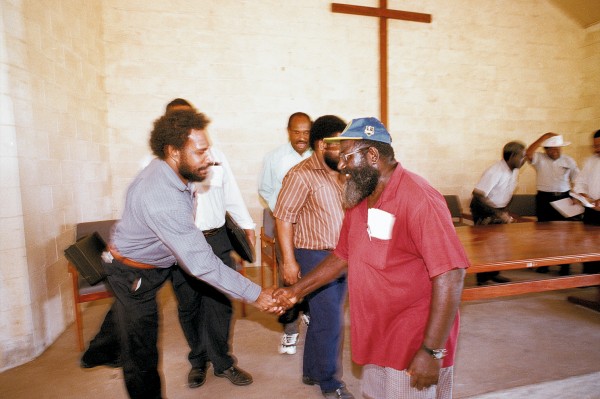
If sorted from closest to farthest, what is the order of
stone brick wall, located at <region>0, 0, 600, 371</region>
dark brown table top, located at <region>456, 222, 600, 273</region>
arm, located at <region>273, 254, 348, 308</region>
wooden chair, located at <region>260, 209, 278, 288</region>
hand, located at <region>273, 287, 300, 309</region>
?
arm, located at <region>273, 254, 348, 308</region> → hand, located at <region>273, 287, 300, 309</region> → dark brown table top, located at <region>456, 222, 600, 273</region> → stone brick wall, located at <region>0, 0, 600, 371</region> → wooden chair, located at <region>260, 209, 278, 288</region>

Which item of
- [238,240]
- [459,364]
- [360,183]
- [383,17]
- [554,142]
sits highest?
[383,17]

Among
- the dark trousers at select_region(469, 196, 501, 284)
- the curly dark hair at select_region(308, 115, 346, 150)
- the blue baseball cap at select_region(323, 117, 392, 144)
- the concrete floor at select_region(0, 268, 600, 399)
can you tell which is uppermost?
the curly dark hair at select_region(308, 115, 346, 150)

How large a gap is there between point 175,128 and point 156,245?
554 millimetres

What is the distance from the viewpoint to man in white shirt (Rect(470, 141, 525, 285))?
4078mm

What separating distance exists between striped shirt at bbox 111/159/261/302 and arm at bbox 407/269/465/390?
97 centimetres

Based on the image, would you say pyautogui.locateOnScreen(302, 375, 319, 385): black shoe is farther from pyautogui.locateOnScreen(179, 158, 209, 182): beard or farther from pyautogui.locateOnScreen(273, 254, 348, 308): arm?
pyautogui.locateOnScreen(179, 158, 209, 182): beard

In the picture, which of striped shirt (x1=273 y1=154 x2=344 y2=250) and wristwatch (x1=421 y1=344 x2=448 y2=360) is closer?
wristwatch (x1=421 y1=344 x2=448 y2=360)

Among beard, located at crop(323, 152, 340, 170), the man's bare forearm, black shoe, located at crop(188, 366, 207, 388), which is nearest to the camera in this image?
the man's bare forearm

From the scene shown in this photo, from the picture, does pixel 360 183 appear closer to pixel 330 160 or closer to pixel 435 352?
pixel 435 352

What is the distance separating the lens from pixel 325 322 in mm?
2309

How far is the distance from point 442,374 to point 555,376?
1735 millimetres

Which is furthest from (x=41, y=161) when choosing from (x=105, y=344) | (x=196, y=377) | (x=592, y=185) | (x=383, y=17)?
(x=592, y=185)

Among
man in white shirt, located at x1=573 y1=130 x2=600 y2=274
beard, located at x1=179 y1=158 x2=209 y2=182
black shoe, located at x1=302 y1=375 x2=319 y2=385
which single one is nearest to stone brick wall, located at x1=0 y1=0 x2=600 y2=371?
beard, located at x1=179 y1=158 x2=209 y2=182

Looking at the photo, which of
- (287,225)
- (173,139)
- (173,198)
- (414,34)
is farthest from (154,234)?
(414,34)
